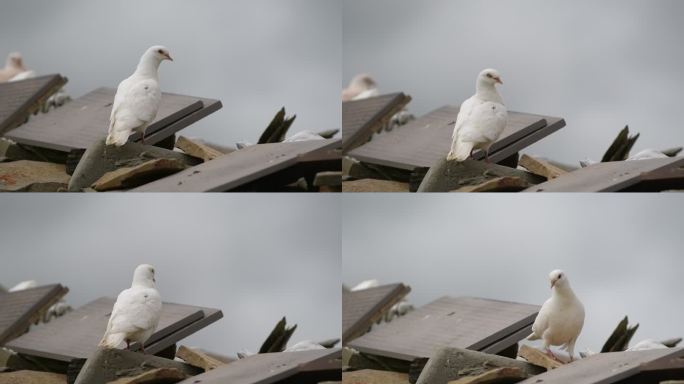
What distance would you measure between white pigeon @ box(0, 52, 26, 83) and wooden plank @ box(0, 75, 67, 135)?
93mm

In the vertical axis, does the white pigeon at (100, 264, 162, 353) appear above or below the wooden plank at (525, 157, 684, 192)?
below

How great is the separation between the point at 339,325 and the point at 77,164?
4.48 feet

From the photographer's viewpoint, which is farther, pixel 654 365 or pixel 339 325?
pixel 339 325

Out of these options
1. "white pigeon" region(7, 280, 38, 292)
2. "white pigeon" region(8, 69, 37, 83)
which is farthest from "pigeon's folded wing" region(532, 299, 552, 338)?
"white pigeon" region(8, 69, 37, 83)

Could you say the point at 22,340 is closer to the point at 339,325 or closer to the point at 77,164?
the point at 77,164

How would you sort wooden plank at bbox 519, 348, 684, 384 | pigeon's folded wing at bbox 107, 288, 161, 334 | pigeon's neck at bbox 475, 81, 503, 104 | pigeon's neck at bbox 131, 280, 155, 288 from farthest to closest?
pigeon's neck at bbox 475, 81, 503, 104 → pigeon's neck at bbox 131, 280, 155, 288 → pigeon's folded wing at bbox 107, 288, 161, 334 → wooden plank at bbox 519, 348, 684, 384

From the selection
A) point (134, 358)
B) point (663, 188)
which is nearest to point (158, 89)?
point (134, 358)

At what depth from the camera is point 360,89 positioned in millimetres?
7801

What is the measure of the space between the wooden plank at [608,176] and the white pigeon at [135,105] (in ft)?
5.63

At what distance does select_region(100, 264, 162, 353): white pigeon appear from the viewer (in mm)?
7277

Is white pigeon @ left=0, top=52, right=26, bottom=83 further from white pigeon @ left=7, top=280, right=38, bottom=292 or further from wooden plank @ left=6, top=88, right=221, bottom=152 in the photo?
white pigeon @ left=7, top=280, right=38, bottom=292

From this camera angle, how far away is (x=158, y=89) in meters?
7.46

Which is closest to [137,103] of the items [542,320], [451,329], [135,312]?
[135,312]

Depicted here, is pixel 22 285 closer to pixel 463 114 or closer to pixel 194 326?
pixel 194 326
